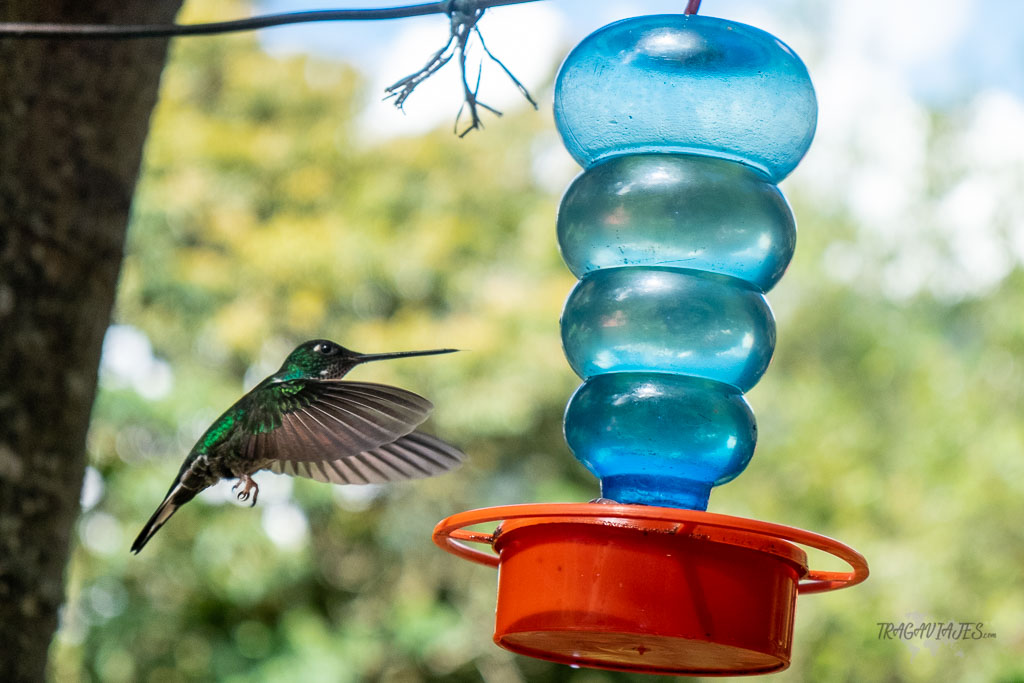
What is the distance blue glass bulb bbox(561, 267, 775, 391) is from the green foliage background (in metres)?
4.83

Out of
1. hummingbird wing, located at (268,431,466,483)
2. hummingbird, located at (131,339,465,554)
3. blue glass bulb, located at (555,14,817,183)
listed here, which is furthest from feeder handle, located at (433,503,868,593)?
blue glass bulb, located at (555,14,817,183)

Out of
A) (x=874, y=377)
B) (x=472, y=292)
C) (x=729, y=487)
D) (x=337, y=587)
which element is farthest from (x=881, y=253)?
(x=337, y=587)

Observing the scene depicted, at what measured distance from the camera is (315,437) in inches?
70.9

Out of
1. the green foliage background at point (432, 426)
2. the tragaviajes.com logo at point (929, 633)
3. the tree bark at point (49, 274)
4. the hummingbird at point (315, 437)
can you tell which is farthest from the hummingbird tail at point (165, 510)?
the tragaviajes.com logo at point (929, 633)

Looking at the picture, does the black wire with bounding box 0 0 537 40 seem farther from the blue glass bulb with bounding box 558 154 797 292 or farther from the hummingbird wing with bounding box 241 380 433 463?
the hummingbird wing with bounding box 241 380 433 463

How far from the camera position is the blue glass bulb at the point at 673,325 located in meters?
1.53

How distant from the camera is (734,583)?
1350mm

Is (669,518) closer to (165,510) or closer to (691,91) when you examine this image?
(691,91)

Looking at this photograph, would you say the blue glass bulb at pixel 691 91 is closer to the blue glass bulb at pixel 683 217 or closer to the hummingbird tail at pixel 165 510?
the blue glass bulb at pixel 683 217

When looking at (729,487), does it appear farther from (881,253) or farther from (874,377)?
(881,253)

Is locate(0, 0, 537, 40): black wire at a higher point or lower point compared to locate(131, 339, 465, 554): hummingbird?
higher

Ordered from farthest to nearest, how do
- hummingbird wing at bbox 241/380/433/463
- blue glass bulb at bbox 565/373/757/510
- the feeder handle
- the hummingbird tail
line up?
the hummingbird tail → hummingbird wing at bbox 241/380/433/463 → blue glass bulb at bbox 565/373/757/510 → the feeder handle

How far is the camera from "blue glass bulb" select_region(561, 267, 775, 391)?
5.02 feet

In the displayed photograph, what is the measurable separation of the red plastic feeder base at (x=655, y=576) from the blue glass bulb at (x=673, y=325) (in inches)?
11.5
